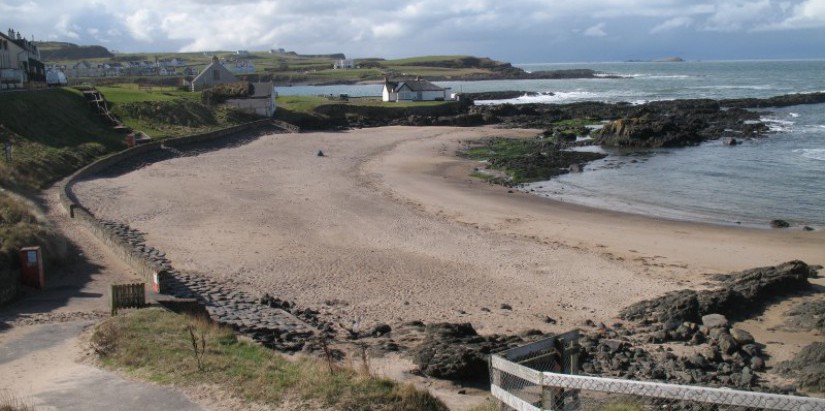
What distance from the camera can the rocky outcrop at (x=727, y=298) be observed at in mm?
14953

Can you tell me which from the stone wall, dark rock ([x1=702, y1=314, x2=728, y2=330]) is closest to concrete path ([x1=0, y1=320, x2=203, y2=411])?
the stone wall

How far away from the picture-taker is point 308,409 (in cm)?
816

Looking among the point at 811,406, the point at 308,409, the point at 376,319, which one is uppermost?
the point at 811,406

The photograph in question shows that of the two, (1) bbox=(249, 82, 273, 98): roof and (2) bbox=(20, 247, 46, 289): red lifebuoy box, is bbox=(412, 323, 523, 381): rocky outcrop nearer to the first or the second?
(2) bbox=(20, 247, 46, 289): red lifebuoy box

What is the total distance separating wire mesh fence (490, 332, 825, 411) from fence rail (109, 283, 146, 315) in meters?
8.39

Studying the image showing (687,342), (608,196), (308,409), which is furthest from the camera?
(608,196)

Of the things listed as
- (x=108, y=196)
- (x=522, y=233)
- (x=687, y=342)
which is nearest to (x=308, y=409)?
(x=687, y=342)

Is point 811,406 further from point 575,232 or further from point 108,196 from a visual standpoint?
point 108,196

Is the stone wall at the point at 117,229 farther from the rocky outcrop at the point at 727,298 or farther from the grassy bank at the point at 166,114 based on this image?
the rocky outcrop at the point at 727,298

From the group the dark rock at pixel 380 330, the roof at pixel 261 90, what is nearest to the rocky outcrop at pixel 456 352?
the dark rock at pixel 380 330

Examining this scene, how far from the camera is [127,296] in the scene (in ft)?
43.6

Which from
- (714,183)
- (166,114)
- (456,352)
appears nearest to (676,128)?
(714,183)

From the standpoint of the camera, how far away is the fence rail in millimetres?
13172

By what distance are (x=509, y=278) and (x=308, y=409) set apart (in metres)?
10.6
